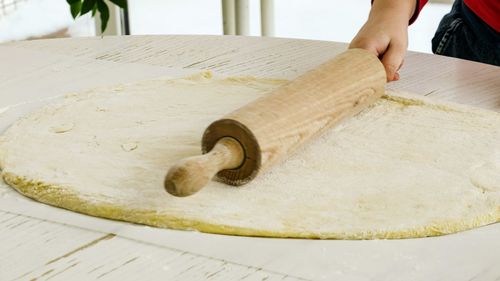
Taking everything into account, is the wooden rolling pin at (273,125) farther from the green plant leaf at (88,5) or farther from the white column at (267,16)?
the white column at (267,16)

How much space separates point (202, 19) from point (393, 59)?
6.95 feet

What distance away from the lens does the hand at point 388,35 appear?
3.99 ft

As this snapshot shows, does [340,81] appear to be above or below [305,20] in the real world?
above

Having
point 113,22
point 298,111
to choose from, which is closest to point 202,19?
point 113,22

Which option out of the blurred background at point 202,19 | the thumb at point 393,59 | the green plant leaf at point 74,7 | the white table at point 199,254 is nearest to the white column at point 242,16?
the blurred background at point 202,19

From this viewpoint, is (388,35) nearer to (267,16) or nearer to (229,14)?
(229,14)

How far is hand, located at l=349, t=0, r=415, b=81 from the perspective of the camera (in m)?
1.22

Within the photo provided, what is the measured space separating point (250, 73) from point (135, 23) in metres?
1.84

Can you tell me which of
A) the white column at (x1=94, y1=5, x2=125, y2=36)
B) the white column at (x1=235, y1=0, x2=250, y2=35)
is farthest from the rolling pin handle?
the white column at (x1=94, y1=5, x2=125, y2=36)

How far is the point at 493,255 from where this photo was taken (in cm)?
75

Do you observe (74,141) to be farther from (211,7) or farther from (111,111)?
(211,7)

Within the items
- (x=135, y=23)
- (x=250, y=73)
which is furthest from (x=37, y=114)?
(x=135, y=23)

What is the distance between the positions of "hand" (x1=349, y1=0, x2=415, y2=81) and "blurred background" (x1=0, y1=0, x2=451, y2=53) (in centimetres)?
126

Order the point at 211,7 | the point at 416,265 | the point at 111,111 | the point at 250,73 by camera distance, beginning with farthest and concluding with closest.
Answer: the point at 211,7 → the point at 250,73 → the point at 111,111 → the point at 416,265
